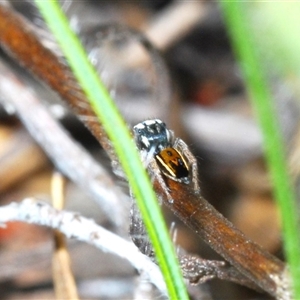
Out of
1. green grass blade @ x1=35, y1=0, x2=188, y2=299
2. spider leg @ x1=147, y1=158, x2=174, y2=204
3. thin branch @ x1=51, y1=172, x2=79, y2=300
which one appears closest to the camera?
green grass blade @ x1=35, y1=0, x2=188, y2=299

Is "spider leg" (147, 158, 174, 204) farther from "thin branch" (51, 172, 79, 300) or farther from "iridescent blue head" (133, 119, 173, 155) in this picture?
"thin branch" (51, 172, 79, 300)

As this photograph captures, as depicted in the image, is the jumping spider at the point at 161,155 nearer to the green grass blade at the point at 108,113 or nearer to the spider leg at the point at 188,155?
the spider leg at the point at 188,155

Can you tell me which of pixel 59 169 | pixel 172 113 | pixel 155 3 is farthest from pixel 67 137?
pixel 155 3

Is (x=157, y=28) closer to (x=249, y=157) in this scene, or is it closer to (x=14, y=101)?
(x=249, y=157)

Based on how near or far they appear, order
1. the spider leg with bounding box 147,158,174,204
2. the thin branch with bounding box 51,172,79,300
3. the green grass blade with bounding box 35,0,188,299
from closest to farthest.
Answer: the green grass blade with bounding box 35,0,188,299, the spider leg with bounding box 147,158,174,204, the thin branch with bounding box 51,172,79,300

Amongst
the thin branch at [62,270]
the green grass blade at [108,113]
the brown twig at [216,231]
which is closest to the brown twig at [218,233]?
the brown twig at [216,231]

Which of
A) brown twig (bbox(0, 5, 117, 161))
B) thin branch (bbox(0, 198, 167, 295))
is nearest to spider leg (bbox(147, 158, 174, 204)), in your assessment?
thin branch (bbox(0, 198, 167, 295))
